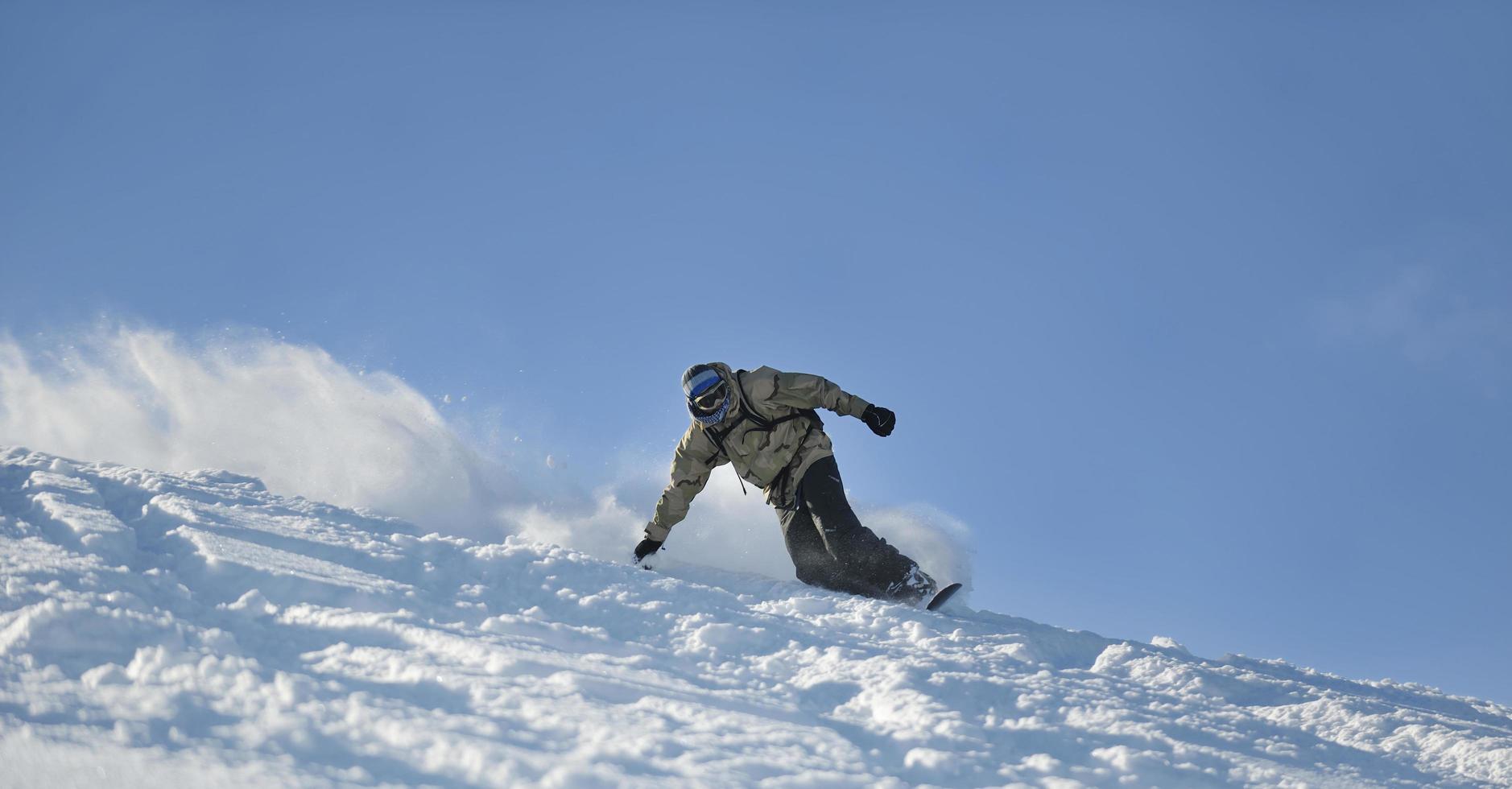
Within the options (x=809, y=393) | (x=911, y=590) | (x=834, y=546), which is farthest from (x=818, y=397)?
(x=911, y=590)

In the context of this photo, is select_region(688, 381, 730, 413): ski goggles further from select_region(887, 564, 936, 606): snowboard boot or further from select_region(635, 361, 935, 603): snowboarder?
select_region(887, 564, 936, 606): snowboard boot

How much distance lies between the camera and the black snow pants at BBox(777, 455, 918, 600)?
698 cm

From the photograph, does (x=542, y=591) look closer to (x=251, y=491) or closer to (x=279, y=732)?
(x=279, y=732)

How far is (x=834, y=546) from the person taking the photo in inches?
284

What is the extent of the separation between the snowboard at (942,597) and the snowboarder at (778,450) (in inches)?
31.7

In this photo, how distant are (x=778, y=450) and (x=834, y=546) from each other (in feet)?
3.14

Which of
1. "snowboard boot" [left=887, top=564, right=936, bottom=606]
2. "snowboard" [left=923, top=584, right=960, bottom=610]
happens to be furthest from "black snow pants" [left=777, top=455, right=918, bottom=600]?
"snowboard" [left=923, top=584, right=960, bottom=610]

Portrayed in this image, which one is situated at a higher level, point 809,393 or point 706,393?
point 809,393

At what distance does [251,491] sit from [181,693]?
4420mm

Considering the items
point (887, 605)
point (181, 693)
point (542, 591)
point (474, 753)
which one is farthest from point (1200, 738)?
point (181, 693)

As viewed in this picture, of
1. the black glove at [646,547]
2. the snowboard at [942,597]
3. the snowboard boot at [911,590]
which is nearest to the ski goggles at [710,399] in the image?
the black glove at [646,547]

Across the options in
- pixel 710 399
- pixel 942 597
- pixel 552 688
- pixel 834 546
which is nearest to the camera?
pixel 552 688

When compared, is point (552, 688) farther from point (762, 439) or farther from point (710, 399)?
point (762, 439)

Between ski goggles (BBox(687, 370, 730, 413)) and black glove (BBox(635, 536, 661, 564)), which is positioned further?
black glove (BBox(635, 536, 661, 564))
